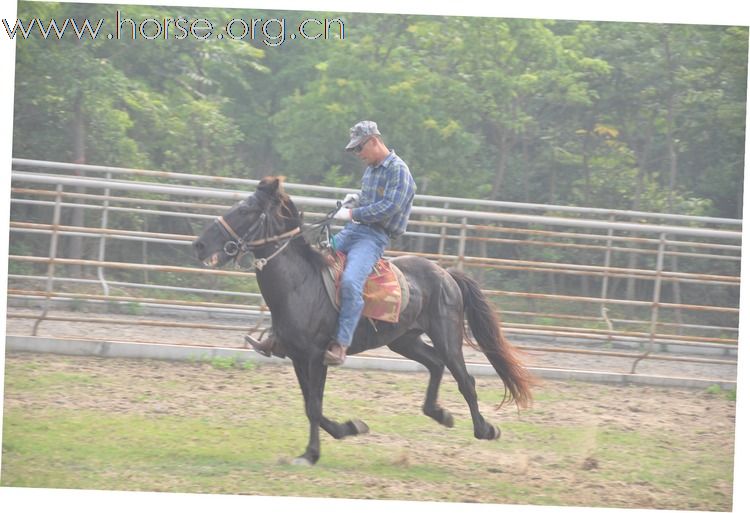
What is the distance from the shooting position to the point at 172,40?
1594 cm

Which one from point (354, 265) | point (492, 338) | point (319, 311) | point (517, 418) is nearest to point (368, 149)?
point (354, 265)

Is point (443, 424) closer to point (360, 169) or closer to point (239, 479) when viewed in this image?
point (239, 479)

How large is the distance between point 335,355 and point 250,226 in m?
1.11

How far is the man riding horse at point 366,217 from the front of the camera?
711 cm

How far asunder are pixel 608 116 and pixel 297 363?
11582 mm

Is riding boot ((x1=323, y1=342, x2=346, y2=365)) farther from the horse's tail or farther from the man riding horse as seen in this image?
the horse's tail

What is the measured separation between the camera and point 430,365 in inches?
312

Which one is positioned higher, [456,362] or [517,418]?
[456,362]

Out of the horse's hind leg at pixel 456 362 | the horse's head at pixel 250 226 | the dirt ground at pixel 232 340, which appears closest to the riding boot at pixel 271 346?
the horse's head at pixel 250 226

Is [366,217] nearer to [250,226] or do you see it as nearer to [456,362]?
[250,226]

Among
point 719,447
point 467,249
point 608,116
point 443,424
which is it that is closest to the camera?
point 443,424

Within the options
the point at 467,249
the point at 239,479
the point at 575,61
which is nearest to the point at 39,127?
the point at 467,249

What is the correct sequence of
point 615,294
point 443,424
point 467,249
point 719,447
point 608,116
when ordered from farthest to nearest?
1. point 608,116
2. point 467,249
3. point 615,294
4. point 719,447
5. point 443,424

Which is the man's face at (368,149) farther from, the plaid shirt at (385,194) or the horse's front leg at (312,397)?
the horse's front leg at (312,397)
